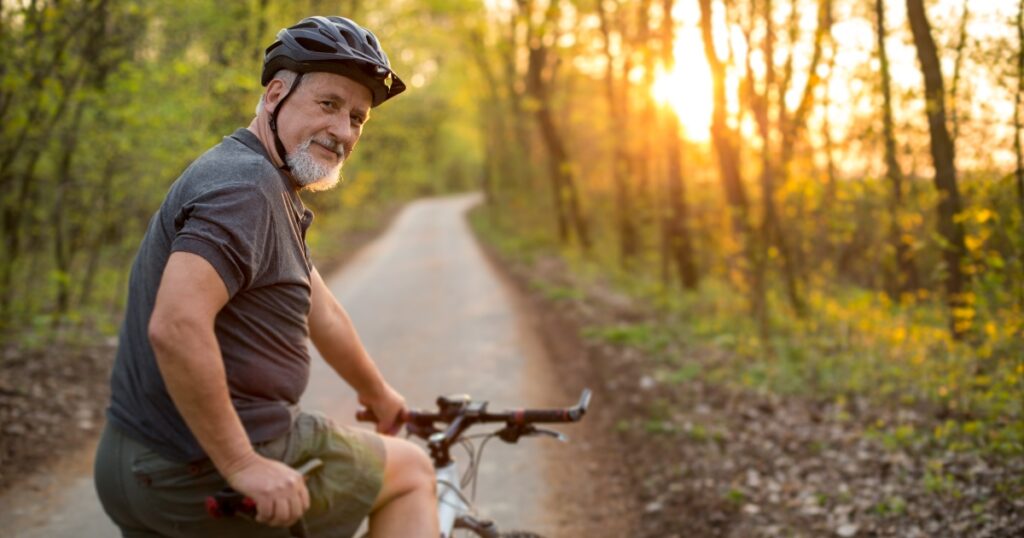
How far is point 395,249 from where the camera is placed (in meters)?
26.2

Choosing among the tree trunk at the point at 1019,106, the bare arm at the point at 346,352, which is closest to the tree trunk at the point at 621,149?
the tree trunk at the point at 1019,106

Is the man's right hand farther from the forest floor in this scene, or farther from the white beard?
the forest floor

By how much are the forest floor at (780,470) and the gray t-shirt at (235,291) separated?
3.89 meters

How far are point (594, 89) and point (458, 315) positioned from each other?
54.1 feet

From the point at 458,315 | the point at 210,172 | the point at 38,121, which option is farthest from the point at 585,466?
the point at 458,315

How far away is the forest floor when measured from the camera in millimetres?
4953

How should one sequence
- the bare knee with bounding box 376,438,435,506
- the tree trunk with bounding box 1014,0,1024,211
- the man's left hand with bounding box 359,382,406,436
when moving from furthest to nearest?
1. the tree trunk with bounding box 1014,0,1024,211
2. the man's left hand with bounding box 359,382,406,436
3. the bare knee with bounding box 376,438,435,506

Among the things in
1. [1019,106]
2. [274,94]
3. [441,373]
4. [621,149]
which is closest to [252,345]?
[274,94]

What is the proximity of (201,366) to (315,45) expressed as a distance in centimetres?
89

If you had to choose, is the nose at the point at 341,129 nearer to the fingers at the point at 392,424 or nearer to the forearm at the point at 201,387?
the forearm at the point at 201,387

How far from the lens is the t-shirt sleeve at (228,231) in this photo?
1.88 metres

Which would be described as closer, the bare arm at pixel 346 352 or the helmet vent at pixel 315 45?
the helmet vent at pixel 315 45

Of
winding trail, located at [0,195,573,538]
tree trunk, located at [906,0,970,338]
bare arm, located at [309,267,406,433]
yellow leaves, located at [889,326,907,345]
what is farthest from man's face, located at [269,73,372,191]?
tree trunk, located at [906,0,970,338]

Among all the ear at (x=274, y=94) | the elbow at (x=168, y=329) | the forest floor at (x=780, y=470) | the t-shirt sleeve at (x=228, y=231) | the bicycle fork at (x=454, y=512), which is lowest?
the forest floor at (x=780, y=470)
